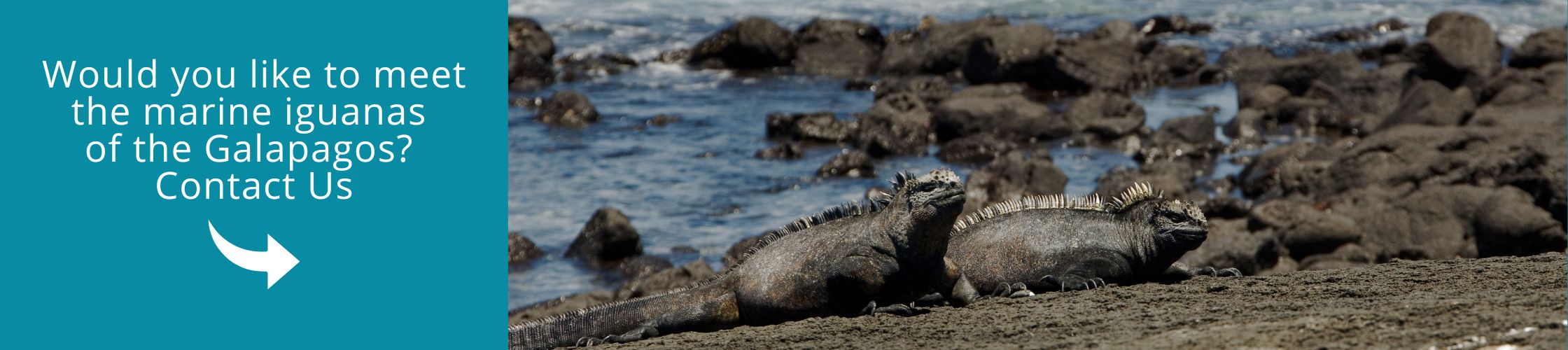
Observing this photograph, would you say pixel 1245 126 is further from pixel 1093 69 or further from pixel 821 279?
pixel 821 279

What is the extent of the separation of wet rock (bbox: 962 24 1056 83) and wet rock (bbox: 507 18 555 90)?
273 inches

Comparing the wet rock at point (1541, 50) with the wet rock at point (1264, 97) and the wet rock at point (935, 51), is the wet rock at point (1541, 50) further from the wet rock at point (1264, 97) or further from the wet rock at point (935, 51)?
the wet rock at point (935, 51)

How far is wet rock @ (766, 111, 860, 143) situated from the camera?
19953 millimetres

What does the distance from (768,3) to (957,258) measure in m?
32.5

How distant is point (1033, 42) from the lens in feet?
82.4

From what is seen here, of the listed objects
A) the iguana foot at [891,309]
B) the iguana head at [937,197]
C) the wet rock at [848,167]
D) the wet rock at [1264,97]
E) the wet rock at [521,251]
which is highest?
the iguana head at [937,197]

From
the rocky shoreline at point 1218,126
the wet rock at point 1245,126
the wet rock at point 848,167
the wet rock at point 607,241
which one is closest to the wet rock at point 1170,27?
the rocky shoreline at point 1218,126

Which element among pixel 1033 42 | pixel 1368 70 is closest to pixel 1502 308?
pixel 1368 70

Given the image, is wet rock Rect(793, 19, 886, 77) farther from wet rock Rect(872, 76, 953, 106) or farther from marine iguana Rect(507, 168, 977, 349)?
marine iguana Rect(507, 168, 977, 349)

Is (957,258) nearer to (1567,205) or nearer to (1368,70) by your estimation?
(1567,205)

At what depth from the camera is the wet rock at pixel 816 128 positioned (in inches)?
786

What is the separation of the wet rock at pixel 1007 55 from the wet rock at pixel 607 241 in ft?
38.7

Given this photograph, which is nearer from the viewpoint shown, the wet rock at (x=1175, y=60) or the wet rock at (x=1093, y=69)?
the wet rock at (x=1093, y=69)

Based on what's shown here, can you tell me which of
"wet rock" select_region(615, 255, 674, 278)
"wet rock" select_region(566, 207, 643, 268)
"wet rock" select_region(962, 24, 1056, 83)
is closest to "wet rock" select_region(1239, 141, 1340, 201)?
"wet rock" select_region(615, 255, 674, 278)
